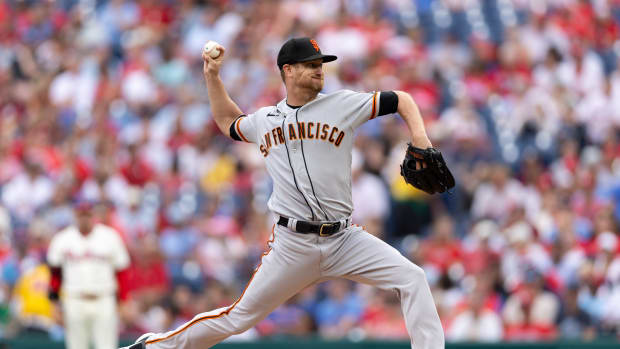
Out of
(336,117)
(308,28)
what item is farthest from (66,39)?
(336,117)

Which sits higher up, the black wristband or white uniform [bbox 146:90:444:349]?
the black wristband

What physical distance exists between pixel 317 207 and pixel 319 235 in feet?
0.55

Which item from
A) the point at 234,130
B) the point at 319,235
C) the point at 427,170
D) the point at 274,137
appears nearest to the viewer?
the point at 427,170

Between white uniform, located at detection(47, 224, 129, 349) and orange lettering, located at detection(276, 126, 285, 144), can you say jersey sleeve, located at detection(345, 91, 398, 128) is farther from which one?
white uniform, located at detection(47, 224, 129, 349)

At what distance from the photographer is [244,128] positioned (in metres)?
6.25

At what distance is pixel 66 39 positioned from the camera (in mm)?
16594

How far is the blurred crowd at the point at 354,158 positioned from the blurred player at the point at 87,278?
1.28 ft

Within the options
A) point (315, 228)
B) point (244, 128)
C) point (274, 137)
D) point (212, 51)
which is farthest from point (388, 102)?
point (212, 51)

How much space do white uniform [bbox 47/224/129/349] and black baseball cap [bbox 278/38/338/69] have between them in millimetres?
4578

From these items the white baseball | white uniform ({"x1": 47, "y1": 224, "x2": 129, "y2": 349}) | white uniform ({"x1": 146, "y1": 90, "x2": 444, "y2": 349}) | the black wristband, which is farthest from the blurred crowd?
the white baseball

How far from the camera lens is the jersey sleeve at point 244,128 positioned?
20.4 feet

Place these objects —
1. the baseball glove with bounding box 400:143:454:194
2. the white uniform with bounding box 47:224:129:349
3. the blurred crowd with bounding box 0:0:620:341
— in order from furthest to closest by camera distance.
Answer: the blurred crowd with bounding box 0:0:620:341, the white uniform with bounding box 47:224:129:349, the baseball glove with bounding box 400:143:454:194

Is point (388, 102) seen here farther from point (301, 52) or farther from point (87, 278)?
point (87, 278)

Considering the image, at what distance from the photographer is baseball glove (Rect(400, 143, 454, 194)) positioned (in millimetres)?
5594
